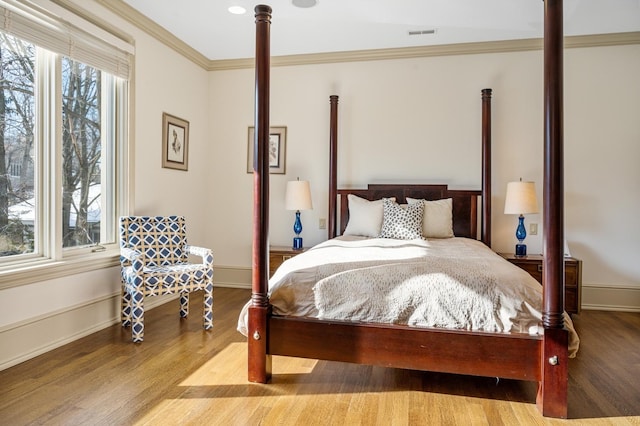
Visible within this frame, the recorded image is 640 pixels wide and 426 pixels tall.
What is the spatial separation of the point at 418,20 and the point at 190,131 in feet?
8.56

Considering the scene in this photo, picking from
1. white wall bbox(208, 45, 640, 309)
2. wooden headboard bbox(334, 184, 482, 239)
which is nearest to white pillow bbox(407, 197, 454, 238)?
wooden headboard bbox(334, 184, 482, 239)

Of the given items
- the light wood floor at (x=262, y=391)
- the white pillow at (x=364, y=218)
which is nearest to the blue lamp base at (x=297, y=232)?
the white pillow at (x=364, y=218)

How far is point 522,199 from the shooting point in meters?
3.92

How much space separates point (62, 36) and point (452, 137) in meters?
3.54

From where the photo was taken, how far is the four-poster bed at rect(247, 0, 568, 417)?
2057 mm

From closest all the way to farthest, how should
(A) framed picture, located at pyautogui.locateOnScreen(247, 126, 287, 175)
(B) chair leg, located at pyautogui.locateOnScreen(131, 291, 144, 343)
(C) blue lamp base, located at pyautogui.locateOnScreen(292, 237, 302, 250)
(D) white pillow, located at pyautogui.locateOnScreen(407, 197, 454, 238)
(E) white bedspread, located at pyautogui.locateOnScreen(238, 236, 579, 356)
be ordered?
(E) white bedspread, located at pyautogui.locateOnScreen(238, 236, 579, 356) < (B) chair leg, located at pyautogui.locateOnScreen(131, 291, 144, 343) < (D) white pillow, located at pyautogui.locateOnScreen(407, 197, 454, 238) < (C) blue lamp base, located at pyautogui.locateOnScreen(292, 237, 302, 250) < (A) framed picture, located at pyautogui.locateOnScreen(247, 126, 287, 175)

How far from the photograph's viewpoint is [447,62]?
176 inches

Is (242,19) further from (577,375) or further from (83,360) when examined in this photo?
(577,375)

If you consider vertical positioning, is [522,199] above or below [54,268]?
above

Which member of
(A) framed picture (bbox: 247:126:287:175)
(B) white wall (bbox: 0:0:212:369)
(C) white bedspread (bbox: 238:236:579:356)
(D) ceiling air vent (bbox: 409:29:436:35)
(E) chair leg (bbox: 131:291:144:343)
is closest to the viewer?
(C) white bedspread (bbox: 238:236:579:356)

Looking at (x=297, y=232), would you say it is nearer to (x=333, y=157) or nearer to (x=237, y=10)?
(x=333, y=157)

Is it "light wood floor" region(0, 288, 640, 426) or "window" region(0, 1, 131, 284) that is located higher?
"window" region(0, 1, 131, 284)

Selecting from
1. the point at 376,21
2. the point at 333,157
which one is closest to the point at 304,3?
the point at 376,21

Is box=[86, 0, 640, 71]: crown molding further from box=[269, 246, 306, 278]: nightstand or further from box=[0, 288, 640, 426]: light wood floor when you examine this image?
box=[0, 288, 640, 426]: light wood floor
